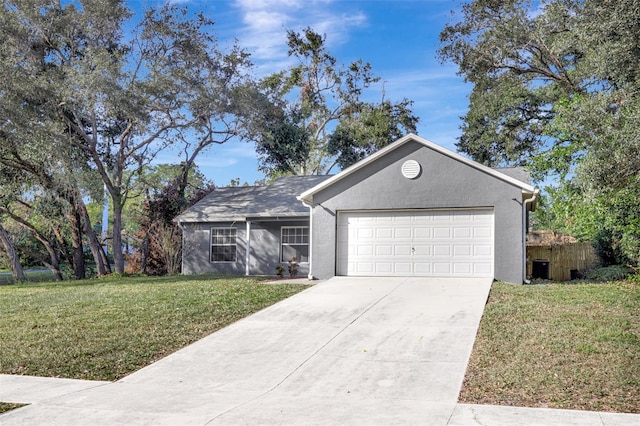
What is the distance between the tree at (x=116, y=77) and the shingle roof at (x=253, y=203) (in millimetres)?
3990

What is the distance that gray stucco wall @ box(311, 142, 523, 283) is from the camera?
16.0 meters

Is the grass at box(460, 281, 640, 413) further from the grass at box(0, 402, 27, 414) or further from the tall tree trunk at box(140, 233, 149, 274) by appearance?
the tall tree trunk at box(140, 233, 149, 274)

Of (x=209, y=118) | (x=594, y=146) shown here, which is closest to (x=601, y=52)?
(x=594, y=146)

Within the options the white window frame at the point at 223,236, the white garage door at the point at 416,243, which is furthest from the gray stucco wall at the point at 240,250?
the white garage door at the point at 416,243

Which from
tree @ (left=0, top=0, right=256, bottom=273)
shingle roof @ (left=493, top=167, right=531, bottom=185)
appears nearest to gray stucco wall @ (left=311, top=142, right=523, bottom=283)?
shingle roof @ (left=493, top=167, right=531, bottom=185)

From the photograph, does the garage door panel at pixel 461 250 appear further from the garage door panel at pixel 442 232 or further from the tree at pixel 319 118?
the tree at pixel 319 118

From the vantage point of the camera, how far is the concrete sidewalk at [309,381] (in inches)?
247

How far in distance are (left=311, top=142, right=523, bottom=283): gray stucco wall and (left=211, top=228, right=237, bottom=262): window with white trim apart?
5.77 meters

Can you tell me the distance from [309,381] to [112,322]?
5.34m

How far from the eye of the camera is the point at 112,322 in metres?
11.5

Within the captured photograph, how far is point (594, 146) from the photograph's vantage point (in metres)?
13.0

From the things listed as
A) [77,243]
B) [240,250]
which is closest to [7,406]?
[240,250]

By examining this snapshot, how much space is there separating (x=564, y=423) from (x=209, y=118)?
927 inches

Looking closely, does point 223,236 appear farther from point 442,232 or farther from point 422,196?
point 442,232
